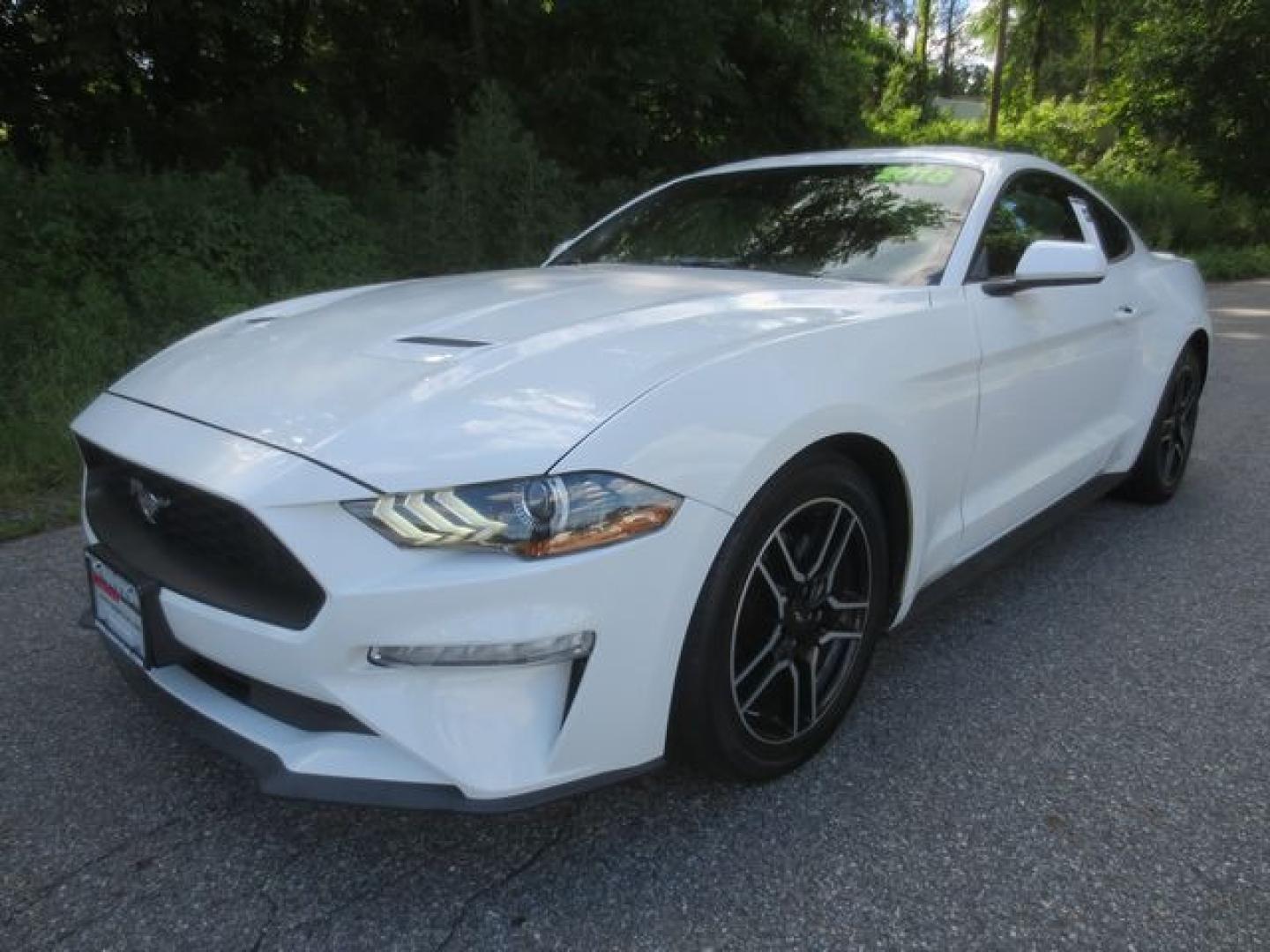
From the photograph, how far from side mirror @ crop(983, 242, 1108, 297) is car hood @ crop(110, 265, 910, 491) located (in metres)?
0.46

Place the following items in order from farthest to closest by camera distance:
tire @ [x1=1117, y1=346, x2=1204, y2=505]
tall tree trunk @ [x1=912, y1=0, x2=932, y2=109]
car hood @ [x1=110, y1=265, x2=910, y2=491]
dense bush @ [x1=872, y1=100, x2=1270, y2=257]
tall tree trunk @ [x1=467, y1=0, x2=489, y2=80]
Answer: tall tree trunk @ [x1=912, y1=0, x2=932, y2=109] → dense bush @ [x1=872, y1=100, x2=1270, y2=257] → tall tree trunk @ [x1=467, y1=0, x2=489, y2=80] → tire @ [x1=1117, y1=346, x2=1204, y2=505] → car hood @ [x1=110, y1=265, x2=910, y2=491]

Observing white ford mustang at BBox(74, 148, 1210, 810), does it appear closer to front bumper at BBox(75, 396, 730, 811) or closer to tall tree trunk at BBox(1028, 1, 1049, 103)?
front bumper at BBox(75, 396, 730, 811)

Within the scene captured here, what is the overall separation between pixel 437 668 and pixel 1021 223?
8.10 ft

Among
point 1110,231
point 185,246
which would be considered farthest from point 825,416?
point 185,246

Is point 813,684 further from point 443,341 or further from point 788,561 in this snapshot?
point 443,341

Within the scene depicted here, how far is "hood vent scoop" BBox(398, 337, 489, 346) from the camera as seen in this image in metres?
2.09

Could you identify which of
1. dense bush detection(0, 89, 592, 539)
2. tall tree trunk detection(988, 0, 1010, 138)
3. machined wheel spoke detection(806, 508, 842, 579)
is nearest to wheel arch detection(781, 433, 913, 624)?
machined wheel spoke detection(806, 508, 842, 579)

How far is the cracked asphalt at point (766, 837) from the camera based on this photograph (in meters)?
1.73

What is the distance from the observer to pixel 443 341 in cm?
213

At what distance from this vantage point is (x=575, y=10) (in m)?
10.5

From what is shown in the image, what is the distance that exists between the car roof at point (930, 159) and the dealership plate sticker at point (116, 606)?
8.22ft

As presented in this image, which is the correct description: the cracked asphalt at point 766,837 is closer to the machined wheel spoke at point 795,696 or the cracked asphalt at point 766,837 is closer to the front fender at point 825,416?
the machined wheel spoke at point 795,696

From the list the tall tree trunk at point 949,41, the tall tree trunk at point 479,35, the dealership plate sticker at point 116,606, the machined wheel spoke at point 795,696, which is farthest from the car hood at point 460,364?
the tall tree trunk at point 949,41

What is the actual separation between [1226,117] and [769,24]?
1334cm
